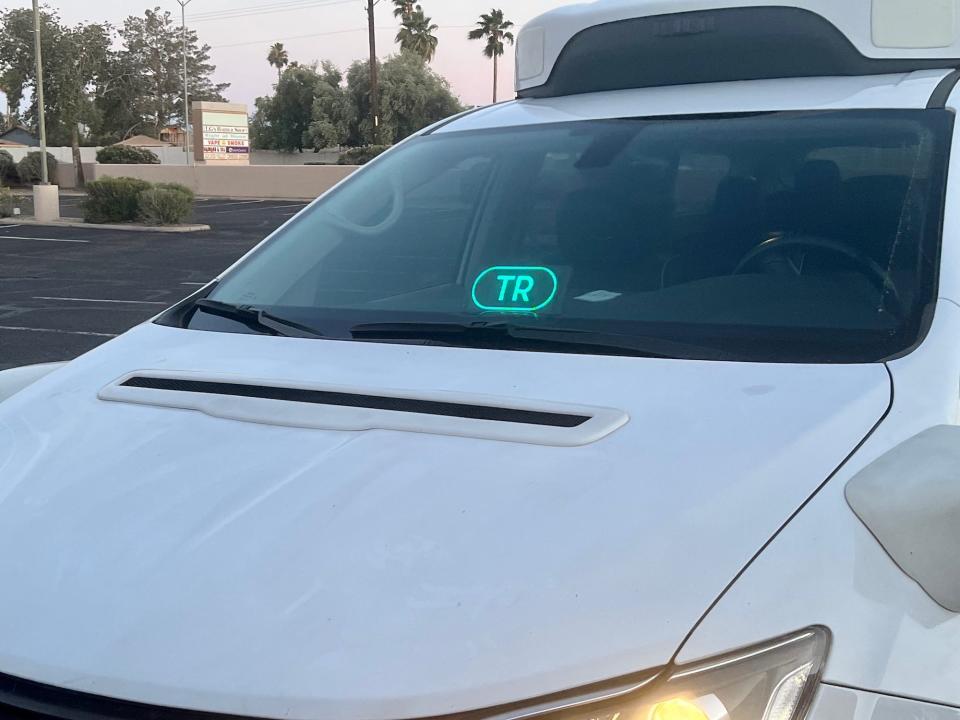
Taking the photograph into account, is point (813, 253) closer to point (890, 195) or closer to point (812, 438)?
point (890, 195)

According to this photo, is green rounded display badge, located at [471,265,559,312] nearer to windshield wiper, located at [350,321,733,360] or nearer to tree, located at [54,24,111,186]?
windshield wiper, located at [350,321,733,360]

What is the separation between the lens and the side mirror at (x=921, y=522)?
1430 millimetres

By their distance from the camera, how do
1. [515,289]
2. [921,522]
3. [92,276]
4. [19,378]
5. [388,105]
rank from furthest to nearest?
[388,105], [92,276], [19,378], [515,289], [921,522]

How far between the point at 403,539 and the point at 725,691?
0.46 metres

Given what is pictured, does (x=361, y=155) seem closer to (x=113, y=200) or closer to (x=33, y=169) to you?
(x=33, y=169)

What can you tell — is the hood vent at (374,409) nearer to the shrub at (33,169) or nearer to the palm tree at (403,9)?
the shrub at (33,169)

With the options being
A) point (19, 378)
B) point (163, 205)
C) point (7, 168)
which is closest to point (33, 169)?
point (7, 168)

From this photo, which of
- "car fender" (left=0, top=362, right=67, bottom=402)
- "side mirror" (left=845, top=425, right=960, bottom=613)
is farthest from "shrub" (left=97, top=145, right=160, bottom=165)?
"side mirror" (left=845, top=425, right=960, bottom=613)

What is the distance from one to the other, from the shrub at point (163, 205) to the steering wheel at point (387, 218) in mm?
24043

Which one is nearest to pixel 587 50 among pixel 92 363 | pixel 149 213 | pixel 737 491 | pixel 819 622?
pixel 92 363

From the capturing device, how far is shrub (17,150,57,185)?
44.6 m

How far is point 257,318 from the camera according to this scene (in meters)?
2.43

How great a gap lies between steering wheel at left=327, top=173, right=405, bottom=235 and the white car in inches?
0.7

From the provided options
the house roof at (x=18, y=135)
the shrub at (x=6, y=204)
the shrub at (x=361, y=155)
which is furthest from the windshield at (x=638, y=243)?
the house roof at (x=18, y=135)
